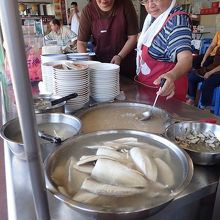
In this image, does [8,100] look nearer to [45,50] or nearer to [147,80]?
[45,50]

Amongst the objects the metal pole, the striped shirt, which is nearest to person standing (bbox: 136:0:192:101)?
the striped shirt

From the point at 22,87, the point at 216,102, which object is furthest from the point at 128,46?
the point at 22,87

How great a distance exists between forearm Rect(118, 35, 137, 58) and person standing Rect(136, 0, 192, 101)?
329 mm

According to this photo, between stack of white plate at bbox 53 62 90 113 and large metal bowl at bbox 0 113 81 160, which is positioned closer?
large metal bowl at bbox 0 113 81 160

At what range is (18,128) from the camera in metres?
0.90

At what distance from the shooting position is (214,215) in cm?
78

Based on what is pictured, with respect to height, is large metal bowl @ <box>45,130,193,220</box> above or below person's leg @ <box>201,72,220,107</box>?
above

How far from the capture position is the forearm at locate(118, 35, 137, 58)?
2.14m

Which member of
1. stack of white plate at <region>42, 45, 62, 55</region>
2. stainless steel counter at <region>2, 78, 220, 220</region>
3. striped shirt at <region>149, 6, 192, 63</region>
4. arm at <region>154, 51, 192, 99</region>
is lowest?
stainless steel counter at <region>2, 78, 220, 220</region>

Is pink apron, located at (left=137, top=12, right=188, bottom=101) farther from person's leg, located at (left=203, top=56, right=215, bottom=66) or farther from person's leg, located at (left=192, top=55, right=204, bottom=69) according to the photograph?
person's leg, located at (left=192, top=55, right=204, bottom=69)

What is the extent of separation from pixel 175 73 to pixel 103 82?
38 cm

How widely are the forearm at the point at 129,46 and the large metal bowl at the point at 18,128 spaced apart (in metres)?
1.23

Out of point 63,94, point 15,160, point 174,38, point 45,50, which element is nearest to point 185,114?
point 174,38

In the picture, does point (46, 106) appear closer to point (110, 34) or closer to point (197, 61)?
point (110, 34)
